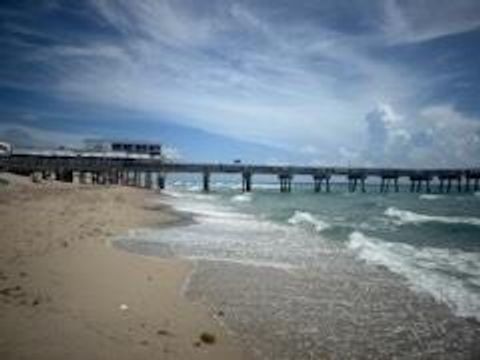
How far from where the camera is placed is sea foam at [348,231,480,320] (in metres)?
10.0

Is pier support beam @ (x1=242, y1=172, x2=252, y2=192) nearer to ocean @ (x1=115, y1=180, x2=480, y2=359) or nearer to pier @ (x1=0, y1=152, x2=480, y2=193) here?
pier @ (x1=0, y1=152, x2=480, y2=193)

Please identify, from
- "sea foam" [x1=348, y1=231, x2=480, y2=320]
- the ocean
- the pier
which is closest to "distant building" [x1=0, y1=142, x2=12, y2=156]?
the pier

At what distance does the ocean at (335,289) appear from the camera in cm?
726

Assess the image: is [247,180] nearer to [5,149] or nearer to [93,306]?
[5,149]

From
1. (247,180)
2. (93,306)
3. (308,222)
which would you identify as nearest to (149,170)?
(247,180)

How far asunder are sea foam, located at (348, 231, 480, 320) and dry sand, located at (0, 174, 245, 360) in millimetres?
5751

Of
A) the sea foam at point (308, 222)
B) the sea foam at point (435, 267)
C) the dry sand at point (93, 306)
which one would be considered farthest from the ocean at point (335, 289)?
the sea foam at point (308, 222)

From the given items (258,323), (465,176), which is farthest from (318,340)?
(465,176)

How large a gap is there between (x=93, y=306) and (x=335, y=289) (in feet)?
18.6

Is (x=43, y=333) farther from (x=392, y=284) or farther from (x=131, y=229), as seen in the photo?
(x=131, y=229)

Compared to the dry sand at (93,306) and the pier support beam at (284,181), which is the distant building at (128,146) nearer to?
the pier support beam at (284,181)

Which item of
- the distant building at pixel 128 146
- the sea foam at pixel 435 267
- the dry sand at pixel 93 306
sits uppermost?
the distant building at pixel 128 146

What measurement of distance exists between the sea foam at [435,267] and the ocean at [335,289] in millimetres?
30

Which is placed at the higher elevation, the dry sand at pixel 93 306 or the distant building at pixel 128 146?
the distant building at pixel 128 146
